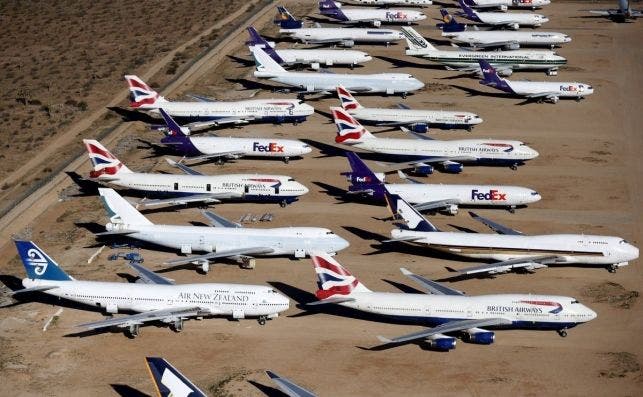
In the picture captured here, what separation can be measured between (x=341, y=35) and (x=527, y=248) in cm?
9310

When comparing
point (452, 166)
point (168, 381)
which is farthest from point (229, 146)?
point (168, 381)

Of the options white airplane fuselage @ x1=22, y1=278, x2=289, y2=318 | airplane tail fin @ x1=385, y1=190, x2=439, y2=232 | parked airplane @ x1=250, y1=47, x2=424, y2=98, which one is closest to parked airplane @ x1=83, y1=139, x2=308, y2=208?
airplane tail fin @ x1=385, y1=190, x2=439, y2=232


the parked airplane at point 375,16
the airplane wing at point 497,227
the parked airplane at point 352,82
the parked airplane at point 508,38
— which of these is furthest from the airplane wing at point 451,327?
the parked airplane at point 375,16

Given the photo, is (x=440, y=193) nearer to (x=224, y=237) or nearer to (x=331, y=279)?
(x=224, y=237)

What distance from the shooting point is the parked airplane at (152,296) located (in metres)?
83.5

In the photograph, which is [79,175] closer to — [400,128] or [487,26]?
[400,128]

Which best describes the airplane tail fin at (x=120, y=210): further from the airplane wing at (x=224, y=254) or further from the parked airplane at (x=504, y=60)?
the parked airplane at (x=504, y=60)

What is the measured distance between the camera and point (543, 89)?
147 m

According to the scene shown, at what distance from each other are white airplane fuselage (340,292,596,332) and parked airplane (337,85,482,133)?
5376 centimetres

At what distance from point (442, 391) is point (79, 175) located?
6075 cm

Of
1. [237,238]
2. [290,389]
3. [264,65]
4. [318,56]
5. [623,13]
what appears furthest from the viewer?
[623,13]

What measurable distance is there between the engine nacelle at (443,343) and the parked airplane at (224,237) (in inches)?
732

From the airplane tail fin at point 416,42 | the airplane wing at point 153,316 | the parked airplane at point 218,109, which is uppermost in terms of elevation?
the airplane tail fin at point 416,42

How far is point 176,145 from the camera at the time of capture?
4818 inches
